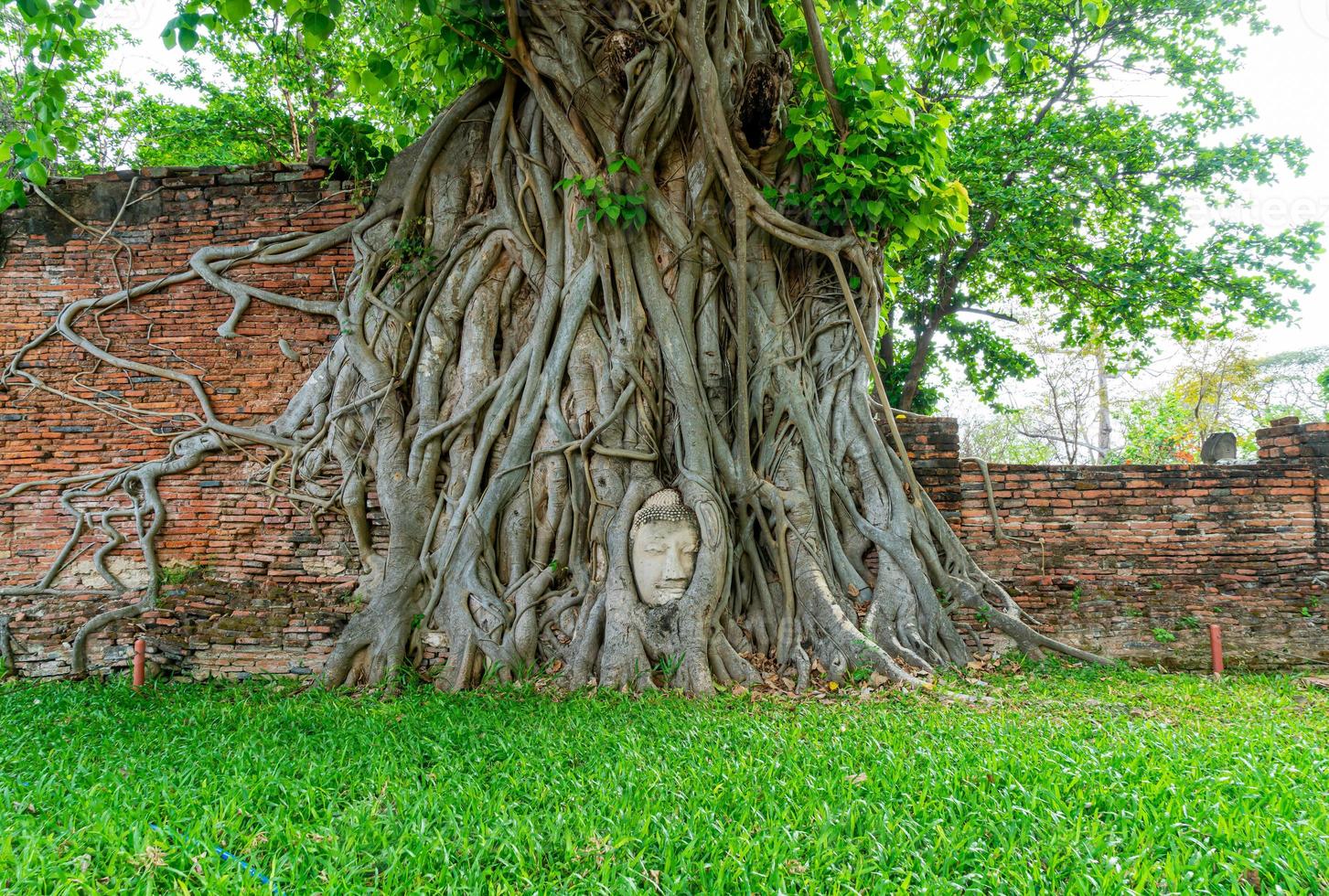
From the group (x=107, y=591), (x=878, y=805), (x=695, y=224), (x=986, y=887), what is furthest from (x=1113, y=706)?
(x=107, y=591)

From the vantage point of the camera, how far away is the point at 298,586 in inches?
214

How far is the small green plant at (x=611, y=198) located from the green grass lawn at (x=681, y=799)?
2.93 metres

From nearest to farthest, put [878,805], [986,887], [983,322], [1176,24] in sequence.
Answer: [986,887]
[878,805]
[1176,24]
[983,322]

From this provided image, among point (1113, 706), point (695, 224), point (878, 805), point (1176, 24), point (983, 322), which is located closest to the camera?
point (878, 805)

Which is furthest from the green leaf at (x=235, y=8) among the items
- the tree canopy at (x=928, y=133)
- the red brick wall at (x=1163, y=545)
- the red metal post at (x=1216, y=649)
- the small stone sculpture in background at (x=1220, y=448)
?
the small stone sculpture in background at (x=1220, y=448)

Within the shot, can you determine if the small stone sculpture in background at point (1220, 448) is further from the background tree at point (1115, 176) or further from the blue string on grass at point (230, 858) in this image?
the blue string on grass at point (230, 858)

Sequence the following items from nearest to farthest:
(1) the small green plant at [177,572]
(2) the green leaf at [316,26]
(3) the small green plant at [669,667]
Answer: (2) the green leaf at [316,26] < (3) the small green plant at [669,667] < (1) the small green plant at [177,572]

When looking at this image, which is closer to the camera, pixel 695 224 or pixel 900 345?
pixel 695 224

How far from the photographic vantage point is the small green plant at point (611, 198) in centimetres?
496

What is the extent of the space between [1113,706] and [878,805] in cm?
217

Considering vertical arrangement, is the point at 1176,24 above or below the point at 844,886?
above

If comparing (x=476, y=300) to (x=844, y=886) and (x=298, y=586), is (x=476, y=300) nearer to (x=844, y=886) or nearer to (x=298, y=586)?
(x=298, y=586)

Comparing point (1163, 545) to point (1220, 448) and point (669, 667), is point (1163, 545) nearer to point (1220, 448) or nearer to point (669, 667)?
point (1220, 448)

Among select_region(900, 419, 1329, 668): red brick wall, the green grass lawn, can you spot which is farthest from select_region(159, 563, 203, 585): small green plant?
select_region(900, 419, 1329, 668): red brick wall
